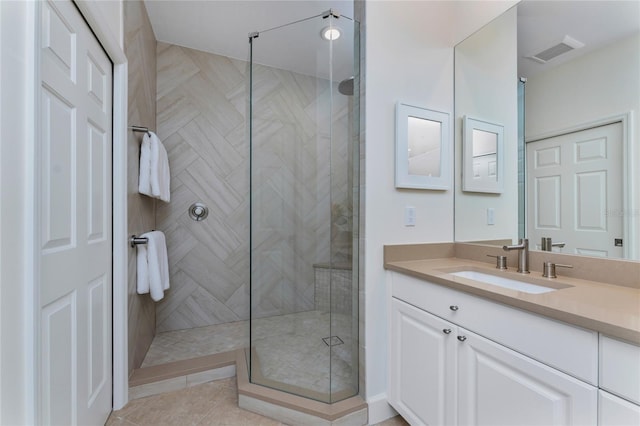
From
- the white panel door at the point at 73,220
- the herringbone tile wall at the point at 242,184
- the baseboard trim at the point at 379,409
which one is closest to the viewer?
the white panel door at the point at 73,220

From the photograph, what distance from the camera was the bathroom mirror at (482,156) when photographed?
1.63 m

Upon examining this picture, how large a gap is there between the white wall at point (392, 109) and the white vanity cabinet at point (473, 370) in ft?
0.36

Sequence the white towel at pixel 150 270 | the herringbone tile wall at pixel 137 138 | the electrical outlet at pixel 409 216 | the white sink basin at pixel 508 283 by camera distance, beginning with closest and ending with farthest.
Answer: the white sink basin at pixel 508 283 < the electrical outlet at pixel 409 216 < the herringbone tile wall at pixel 137 138 < the white towel at pixel 150 270

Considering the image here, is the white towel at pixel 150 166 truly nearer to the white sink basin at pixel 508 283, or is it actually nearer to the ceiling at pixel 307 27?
the ceiling at pixel 307 27

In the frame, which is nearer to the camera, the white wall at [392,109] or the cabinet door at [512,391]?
the cabinet door at [512,391]

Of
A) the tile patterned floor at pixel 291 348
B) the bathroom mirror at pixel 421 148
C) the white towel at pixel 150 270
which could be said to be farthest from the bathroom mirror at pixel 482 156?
the white towel at pixel 150 270

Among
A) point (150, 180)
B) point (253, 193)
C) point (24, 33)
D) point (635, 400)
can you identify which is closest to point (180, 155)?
point (150, 180)

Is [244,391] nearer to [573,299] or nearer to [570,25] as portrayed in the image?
[573,299]

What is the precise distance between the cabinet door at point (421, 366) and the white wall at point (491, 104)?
0.70 meters

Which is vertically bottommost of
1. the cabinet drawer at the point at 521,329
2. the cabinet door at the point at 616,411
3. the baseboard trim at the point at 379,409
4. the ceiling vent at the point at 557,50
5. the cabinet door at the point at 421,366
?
the baseboard trim at the point at 379,409

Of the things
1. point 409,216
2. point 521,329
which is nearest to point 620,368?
point 521,329

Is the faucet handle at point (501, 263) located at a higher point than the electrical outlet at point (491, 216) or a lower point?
lower

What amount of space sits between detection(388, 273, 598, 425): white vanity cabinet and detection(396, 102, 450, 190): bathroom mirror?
0.59m

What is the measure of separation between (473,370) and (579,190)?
0.92 meters
